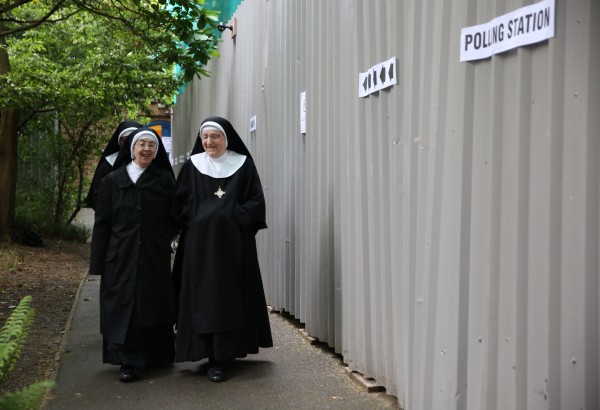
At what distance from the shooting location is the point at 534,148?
3.59 meters

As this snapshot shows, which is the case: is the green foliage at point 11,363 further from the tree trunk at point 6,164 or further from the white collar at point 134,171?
the tree trunk at point 6,164

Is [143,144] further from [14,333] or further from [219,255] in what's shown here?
[14,333]

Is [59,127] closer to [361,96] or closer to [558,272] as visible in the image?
[361,96]

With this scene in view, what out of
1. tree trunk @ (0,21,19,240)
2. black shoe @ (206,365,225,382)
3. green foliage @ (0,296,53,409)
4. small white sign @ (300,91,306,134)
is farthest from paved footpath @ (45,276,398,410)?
tree trunk @ (0,21,19,240)

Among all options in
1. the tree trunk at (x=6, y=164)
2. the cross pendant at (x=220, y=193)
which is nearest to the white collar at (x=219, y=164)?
the cross pendant at (x=220, y=193)

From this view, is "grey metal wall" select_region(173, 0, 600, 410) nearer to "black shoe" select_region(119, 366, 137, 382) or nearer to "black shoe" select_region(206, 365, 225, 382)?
"black shoe" select_region(206, 365, 225, 382)

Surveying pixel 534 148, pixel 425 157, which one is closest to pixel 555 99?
pixel 534 148

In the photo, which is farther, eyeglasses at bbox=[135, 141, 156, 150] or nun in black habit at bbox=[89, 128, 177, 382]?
eyeglasses at bbox=[135, 141, 156, 150]

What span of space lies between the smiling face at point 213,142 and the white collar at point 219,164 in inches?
1.7

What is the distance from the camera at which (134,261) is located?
701cm

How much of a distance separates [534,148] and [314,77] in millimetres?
4240

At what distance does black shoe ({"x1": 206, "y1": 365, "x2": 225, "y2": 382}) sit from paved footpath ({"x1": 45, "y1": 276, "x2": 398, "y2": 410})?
0.05 meters

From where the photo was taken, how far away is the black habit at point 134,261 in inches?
274

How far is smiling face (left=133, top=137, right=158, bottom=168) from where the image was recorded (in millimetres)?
7109
